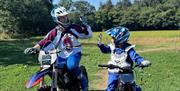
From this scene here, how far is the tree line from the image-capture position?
→ 211 feet

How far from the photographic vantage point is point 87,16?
84.5 m

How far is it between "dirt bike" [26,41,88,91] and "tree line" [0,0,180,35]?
3329 cm

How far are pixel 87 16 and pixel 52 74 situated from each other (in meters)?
76.5

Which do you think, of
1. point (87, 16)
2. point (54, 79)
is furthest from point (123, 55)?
point (87, 16)

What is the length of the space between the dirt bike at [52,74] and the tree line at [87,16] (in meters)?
33.3

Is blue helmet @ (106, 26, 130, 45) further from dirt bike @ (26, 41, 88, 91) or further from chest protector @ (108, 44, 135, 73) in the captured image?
dirt bike @ (26, 41, 88, 91)

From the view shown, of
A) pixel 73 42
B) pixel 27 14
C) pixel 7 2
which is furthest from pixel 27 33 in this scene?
pixel 73 42

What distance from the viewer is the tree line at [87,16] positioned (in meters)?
64.3

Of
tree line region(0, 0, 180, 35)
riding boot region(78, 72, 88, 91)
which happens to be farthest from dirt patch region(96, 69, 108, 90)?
tree line region(0, 0, 180, 35)

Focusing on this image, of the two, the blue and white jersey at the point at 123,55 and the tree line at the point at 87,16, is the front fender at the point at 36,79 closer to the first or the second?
the blue and white jersey at the point at 123,55

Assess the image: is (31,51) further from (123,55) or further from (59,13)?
(123,55)

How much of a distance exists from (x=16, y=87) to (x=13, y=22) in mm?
53771

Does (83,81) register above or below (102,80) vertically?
above

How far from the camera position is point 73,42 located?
344 inches
